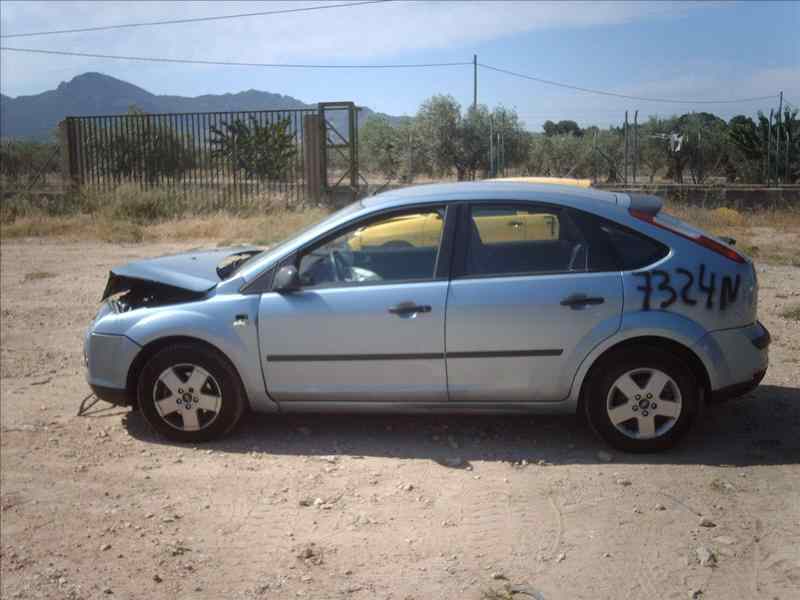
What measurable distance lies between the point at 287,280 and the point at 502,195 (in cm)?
139

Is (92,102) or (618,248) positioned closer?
(618,248)

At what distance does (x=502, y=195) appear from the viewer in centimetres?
517

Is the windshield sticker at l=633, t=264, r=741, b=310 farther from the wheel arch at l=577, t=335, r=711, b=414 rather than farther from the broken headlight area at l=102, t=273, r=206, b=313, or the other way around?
the broken headlight area at l=102, t=273, r=206, b=313

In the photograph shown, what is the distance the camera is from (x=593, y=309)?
16.0 ft

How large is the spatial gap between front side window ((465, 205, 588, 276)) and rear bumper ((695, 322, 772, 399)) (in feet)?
2.75

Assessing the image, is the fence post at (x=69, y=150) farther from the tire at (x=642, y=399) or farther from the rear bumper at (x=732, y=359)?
the rear bumper at (x=732, y=359)

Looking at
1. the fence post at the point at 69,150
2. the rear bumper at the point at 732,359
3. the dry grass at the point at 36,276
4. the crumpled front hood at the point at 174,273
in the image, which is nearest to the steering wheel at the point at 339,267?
the crumpled front hood at the point at 174,273

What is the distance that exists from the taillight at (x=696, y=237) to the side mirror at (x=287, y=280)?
2.03m

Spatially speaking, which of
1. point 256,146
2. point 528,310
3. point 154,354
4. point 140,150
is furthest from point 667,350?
point 140,150

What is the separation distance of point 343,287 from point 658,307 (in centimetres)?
183

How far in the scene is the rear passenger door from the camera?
4.88m

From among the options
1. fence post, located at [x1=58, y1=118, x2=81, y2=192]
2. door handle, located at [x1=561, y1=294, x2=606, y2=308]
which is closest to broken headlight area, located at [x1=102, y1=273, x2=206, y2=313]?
door handle, located at [x1=561, y1=294, x2=606, y2=308]

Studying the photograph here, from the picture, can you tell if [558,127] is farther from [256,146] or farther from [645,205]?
[645,205]

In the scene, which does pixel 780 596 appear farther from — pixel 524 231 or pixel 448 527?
pixel 524 231
